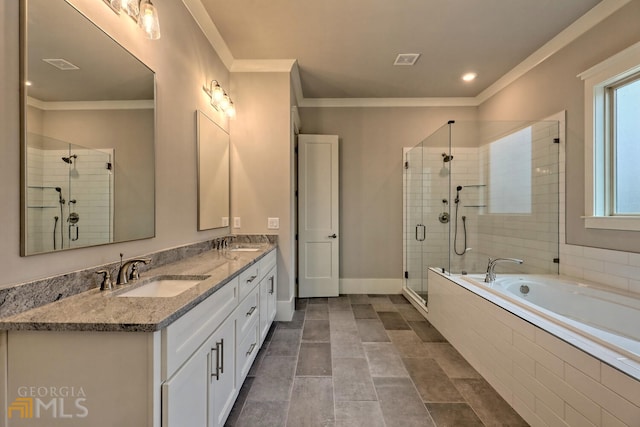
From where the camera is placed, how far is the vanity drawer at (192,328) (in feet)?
3.03

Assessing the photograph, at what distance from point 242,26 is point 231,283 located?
221 cm

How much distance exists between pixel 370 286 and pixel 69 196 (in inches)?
139

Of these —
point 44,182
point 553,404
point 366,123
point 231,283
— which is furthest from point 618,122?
point 44,182

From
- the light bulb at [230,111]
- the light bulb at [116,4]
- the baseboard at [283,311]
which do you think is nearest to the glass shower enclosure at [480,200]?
the baseboard at [283,311]

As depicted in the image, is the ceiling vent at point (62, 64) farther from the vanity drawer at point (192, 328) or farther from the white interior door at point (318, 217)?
the white interior door at point (318, 217)

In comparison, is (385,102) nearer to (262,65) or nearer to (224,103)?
(262,65)

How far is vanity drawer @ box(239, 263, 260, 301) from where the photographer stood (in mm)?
1787

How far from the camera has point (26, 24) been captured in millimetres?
978

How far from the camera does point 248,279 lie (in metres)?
1.93

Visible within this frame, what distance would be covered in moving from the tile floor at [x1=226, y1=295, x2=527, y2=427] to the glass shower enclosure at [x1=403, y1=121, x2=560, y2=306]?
923 mm

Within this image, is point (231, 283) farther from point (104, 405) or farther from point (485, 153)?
point (485, 153)

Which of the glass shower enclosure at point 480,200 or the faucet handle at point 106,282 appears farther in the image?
the glass shower enclosure at point 480,200

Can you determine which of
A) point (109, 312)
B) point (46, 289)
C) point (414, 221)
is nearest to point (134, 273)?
point (46, 289)

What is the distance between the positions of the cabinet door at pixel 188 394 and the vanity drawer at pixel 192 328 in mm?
41
